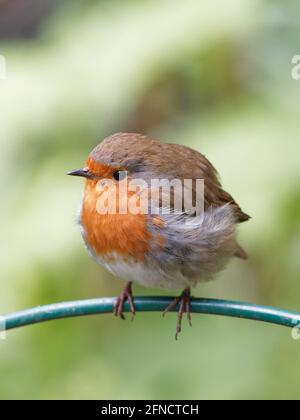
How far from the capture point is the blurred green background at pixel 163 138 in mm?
3365

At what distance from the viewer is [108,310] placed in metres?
3.03

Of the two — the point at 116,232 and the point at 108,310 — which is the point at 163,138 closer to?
the point at 116,232

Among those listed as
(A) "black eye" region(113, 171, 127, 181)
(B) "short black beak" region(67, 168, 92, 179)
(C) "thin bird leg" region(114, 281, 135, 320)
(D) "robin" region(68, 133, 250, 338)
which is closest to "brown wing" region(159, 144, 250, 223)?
(D) "robin" region(68, 133, 250, 338)

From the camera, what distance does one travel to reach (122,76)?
144 inches

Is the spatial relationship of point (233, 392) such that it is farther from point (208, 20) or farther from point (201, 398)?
point (208, 20)

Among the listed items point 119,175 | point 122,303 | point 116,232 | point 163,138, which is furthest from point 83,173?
point 163,138

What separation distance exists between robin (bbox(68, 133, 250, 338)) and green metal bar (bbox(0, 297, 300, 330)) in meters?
0.19

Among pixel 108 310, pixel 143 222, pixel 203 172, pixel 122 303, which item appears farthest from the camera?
pixel 203 172

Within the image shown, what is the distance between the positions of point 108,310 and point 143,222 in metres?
0.40

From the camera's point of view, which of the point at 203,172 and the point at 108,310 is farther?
the point at 203,172

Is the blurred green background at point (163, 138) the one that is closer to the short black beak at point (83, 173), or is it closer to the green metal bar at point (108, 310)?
the short black beak at point (83, 173)

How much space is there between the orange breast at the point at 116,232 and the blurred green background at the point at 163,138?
0.45 feet

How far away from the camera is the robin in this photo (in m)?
3.25

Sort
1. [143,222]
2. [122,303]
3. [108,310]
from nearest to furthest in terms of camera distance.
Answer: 1. [108,310]
2. [143,222]
3. [122,303]
